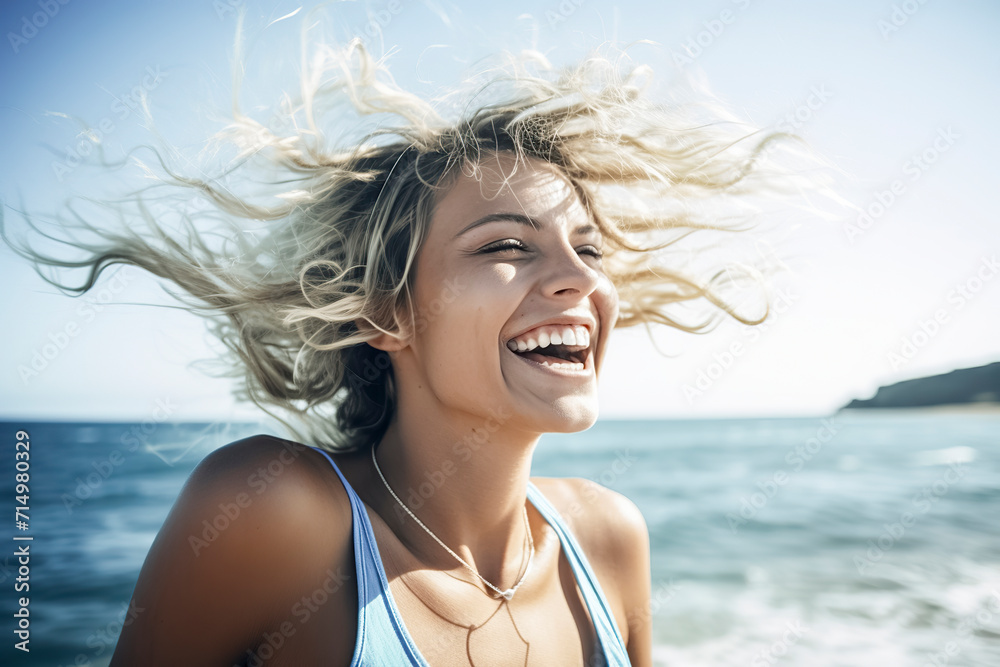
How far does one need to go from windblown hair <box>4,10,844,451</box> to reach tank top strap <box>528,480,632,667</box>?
71 cm

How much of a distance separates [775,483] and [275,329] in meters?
17.9

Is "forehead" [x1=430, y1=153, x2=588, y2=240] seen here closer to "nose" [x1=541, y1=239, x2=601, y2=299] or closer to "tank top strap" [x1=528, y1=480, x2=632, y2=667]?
"nose" [x1=541, y1=239, x2=601, y2=299]

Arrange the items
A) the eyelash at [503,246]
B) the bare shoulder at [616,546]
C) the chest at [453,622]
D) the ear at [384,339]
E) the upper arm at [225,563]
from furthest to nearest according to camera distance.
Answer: the bare shoulder at [616,546] → the ear at [384,339] → the eyelash at [503,246] → the chest at [453,622] → the upper arm at [225,563]

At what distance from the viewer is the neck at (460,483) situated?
6.64 feet

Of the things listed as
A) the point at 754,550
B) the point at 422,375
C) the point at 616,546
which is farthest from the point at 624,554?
the point at 754,550

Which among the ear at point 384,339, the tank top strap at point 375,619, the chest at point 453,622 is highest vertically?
the ear at point 384,339

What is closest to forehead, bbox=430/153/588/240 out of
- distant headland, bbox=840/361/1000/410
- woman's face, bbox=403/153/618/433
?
woman's face, bbox=403/153/618/433

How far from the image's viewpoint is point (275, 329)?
238 centimetres

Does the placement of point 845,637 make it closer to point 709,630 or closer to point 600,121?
point 709,630

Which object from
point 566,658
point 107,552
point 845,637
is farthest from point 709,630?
point 107,552

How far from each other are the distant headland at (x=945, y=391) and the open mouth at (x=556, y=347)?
30.9 m

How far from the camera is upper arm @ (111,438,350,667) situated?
1514mm

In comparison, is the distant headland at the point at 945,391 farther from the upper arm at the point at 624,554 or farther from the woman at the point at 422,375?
the woman at the point at 422,375

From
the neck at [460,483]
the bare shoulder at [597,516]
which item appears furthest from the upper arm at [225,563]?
the bare shoulder at [597,516]
